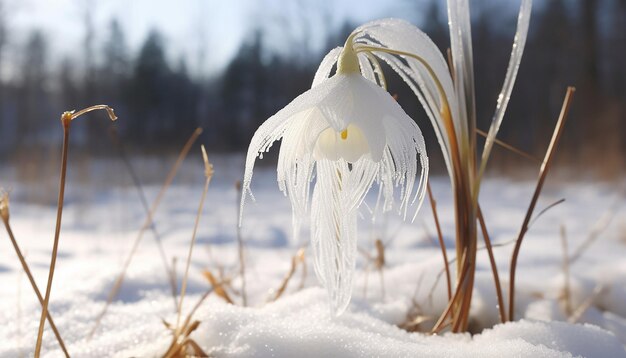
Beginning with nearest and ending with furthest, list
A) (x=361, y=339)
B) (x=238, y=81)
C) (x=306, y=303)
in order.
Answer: (x=361, y=339), (x=306, y=303), (x=238, y=81)

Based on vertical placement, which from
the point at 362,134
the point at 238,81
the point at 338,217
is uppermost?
the point at 362,134

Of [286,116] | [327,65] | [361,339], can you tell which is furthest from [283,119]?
[361,339]

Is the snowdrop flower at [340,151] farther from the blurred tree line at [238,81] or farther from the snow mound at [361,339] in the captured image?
the blurred tree line at [238,81]

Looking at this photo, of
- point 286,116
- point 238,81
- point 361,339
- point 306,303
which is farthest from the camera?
point 238,81

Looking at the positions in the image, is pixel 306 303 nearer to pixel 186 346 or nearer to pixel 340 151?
pixel 186 346

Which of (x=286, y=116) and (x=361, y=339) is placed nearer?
(x=286, y=116)

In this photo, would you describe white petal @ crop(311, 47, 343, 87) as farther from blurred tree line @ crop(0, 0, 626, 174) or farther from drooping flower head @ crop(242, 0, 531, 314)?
blurred tree line @ crop(0, 0, 626, 174)
